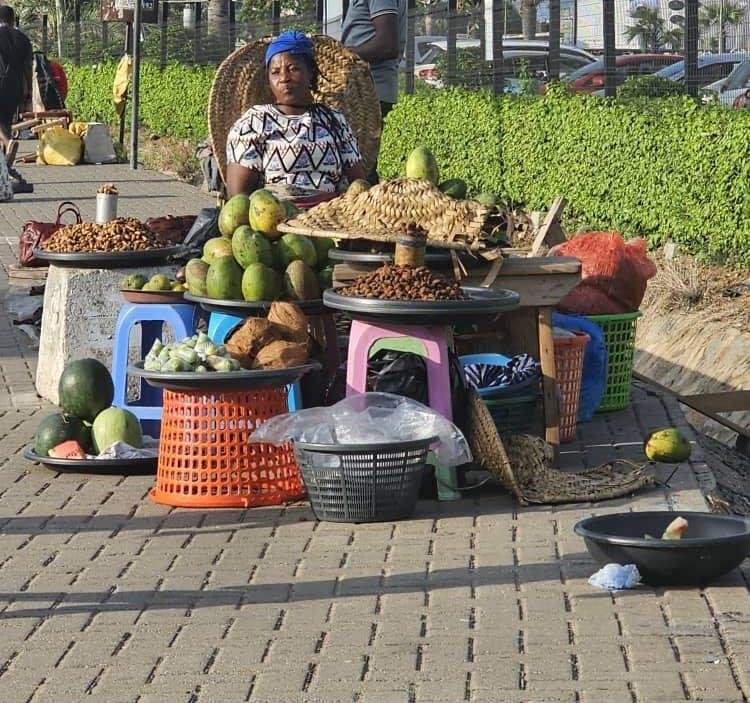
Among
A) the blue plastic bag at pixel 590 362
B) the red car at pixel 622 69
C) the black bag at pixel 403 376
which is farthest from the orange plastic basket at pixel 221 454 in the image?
the red car at pixel 622 69

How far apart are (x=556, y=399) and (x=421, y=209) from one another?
42.1 inches

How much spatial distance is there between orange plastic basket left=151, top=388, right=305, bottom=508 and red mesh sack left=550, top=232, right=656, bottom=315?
7.38 ft

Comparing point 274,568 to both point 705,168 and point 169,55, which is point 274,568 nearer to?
point 705,168

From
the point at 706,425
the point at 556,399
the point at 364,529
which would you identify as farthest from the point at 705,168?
the point at 364,529

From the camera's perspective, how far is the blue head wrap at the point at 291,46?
8.49m

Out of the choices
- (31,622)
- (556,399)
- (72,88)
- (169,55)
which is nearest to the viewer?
(31,622)

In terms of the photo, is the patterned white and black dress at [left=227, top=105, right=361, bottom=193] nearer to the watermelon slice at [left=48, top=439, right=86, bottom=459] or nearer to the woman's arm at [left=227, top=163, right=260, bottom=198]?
the woman's arm at [left=227, top=163, right=260, bottom=198]

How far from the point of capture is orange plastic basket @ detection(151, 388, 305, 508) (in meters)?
6.52

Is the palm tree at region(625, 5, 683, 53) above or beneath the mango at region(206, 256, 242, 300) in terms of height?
above

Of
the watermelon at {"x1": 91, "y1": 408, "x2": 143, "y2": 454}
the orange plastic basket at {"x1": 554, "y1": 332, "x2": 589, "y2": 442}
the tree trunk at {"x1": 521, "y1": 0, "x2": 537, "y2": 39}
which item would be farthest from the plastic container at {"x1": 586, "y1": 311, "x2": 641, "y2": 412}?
the tree trunk at {"x1": 521, "y1": 0, "x2": 537, "y2": 39}

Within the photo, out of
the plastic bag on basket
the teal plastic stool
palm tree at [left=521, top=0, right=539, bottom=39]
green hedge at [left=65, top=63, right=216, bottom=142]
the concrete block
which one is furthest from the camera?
green hedge at [left=65, top=63, right=216, bottom=142]

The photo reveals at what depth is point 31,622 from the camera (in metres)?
5.08

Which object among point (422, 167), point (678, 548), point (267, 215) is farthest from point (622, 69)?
point (678, 548)

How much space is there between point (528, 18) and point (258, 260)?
11110 mm
